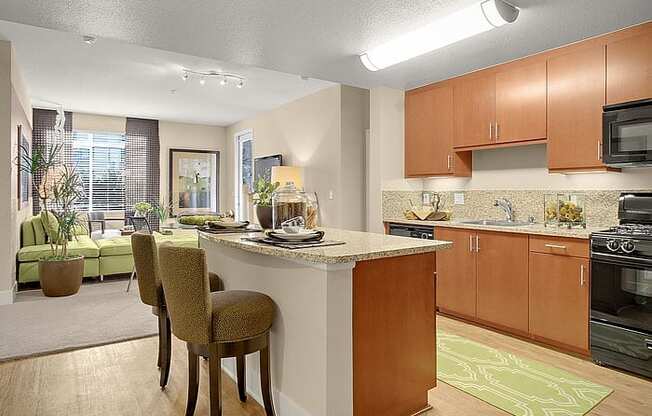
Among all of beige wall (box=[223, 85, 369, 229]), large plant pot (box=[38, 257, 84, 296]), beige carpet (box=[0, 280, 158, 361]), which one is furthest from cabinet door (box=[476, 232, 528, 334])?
large plant pot (box=[38, 257, 84, 296])

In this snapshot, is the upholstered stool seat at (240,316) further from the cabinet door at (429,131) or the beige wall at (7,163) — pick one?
the beige wall at (7,163)

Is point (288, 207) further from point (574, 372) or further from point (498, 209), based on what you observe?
point (498, 209)

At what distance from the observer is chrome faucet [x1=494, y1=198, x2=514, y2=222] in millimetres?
4195

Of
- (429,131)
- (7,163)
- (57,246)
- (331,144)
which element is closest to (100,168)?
(57,246)

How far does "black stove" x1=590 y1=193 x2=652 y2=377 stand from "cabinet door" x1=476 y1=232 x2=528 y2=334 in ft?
1.79

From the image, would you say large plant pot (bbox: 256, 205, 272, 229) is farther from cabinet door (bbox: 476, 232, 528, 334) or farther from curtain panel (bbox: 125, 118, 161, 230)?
→ curtain panel (bbox: 125, 118, 161, 230)

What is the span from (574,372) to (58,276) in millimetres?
5158

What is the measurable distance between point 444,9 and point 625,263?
205 centimetres

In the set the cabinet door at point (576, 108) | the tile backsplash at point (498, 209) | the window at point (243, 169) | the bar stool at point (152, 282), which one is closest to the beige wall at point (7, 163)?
the bar stool at point (152, 282)

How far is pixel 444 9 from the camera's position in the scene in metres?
2.86

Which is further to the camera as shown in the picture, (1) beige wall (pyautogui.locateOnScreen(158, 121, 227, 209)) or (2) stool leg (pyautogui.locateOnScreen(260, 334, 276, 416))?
(1) beige wall (pyautogui.locateOnScreen(158, 121, 227, 209))

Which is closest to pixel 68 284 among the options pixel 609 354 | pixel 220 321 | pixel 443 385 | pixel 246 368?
pixel 246 368

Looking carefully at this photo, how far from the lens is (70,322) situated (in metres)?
4.05

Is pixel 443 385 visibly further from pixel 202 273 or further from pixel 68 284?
pixel 68 284
